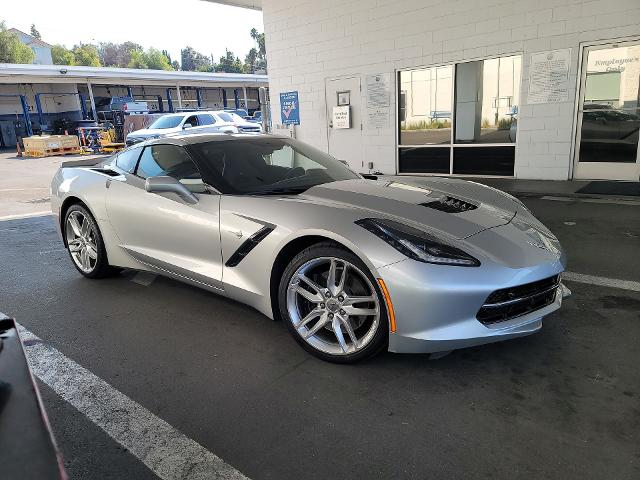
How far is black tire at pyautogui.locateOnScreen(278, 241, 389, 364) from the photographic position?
102 inches

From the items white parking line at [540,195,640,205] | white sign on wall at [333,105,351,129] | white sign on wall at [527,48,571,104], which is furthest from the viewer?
white sign on wall at [333,105,351,129]

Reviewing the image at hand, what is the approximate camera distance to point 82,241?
4520 millimetres

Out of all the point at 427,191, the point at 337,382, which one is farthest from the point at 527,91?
the point at 337,382

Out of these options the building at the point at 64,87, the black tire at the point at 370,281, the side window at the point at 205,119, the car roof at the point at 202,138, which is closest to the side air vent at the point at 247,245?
the black tire at the point at 370,281

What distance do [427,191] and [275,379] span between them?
1720mm

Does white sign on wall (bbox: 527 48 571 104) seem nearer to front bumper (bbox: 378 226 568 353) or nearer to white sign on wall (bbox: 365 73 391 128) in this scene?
white sign on wall (bbox: 365 73 391 128)

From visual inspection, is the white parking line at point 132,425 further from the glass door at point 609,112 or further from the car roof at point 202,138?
the glass door at point 609,112

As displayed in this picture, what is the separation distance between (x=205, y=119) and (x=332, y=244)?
56.8ft

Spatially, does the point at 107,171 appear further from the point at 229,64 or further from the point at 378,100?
the point at 229,64

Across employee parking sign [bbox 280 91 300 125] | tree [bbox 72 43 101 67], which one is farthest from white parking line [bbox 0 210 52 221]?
tree [bbox 72 43 101 67]

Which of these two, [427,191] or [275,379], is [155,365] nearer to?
[275,379]

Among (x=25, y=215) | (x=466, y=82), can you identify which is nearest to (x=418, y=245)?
(x=25, y=215)

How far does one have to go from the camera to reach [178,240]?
349cm

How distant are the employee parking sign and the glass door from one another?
655 centimetres
